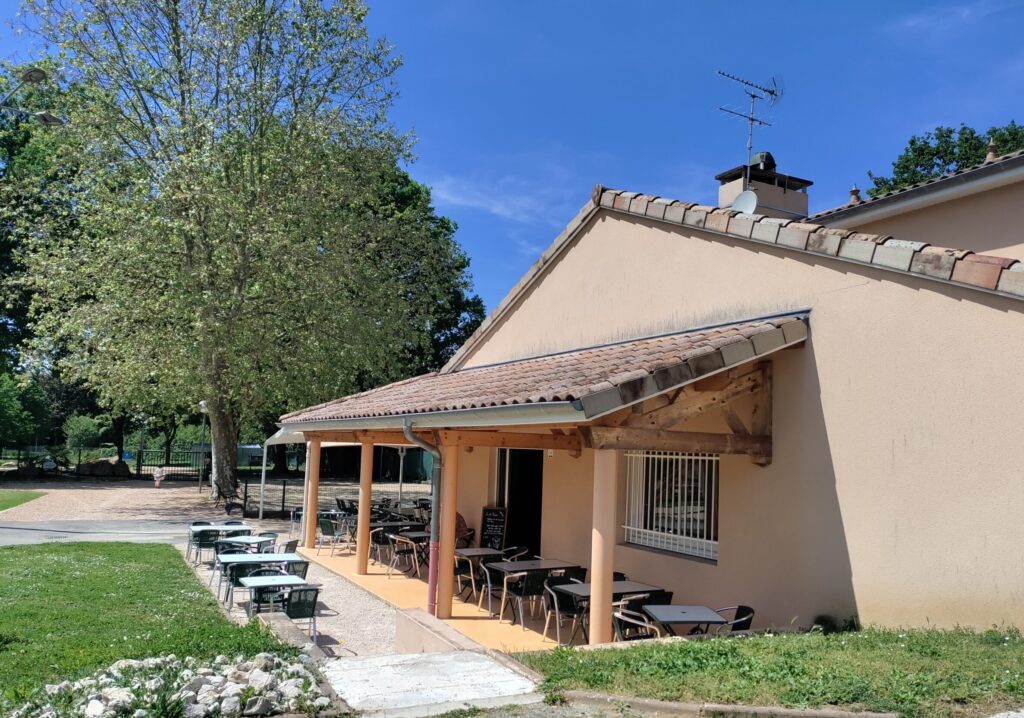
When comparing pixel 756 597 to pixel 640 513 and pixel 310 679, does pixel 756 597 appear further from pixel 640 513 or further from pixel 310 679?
pixel 310 679

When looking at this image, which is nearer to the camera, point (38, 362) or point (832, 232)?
point (832, 232)

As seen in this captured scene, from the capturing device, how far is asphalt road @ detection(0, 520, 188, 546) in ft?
51.8

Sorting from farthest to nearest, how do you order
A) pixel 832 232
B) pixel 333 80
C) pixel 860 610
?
pixel 333 80
pixel 832 232
pixel 860 610

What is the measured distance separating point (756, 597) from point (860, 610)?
1129 millimetres

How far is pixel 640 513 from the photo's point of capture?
32.1 ft

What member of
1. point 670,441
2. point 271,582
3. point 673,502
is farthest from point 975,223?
point 271,582

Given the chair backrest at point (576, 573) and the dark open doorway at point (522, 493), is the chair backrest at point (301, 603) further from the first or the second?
the dark open doorway at point (522, 493)

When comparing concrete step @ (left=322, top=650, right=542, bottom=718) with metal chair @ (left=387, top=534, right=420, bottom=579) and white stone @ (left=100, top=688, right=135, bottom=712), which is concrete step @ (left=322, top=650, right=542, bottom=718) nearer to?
white stone @ (left=100, top=688, right=135, bottom=712)

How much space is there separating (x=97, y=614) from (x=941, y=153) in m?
35.3

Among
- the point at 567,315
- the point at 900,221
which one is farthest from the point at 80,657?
the point at 900,221

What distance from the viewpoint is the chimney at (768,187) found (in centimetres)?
1457

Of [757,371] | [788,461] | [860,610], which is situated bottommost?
[860,610]

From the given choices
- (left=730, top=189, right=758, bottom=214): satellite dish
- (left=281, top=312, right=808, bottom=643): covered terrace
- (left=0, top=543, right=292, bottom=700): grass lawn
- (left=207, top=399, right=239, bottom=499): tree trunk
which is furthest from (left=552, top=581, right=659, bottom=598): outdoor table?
(left=207, top=399, right=239, bottom=499): tree trunk

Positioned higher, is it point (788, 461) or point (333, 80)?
point (333, 80)
